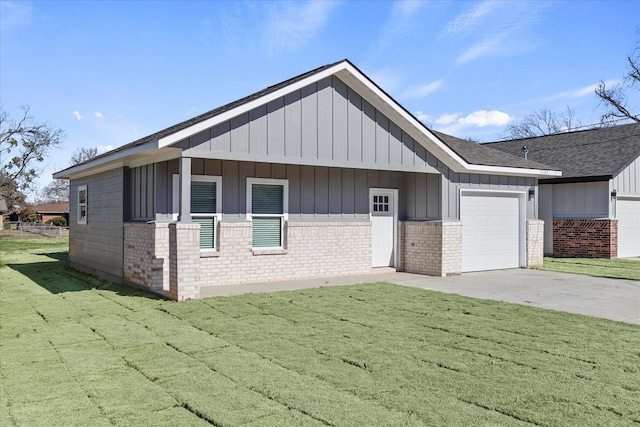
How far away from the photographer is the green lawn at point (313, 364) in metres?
4.09

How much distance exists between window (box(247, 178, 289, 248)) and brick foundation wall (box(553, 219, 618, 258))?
1235cm

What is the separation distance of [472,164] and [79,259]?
11645 millimetres

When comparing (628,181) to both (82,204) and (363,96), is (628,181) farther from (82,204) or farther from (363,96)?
(82,204)

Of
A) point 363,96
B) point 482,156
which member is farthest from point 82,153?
point 363,96

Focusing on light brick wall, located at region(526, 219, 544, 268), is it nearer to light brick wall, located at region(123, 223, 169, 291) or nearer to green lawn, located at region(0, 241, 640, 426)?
green lawn, located at region(0, 241, 640, 426)

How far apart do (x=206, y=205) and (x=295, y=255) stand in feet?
8.08

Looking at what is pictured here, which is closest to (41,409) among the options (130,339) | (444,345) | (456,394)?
(130,339)

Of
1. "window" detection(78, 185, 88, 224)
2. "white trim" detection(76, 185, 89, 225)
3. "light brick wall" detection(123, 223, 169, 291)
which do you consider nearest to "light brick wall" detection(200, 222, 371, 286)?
"light brick wall" detection(123, 223, 169, 291)

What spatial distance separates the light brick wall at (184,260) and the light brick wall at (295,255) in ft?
5.05

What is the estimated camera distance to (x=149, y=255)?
33.6 ft

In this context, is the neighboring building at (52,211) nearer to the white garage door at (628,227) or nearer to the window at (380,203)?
the window at (380,203)

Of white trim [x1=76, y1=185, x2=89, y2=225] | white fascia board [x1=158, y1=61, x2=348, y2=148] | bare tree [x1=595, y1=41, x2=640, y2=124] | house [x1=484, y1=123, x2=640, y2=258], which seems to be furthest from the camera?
bare tree [x1=595, y1=41, x2=640, y2=124]

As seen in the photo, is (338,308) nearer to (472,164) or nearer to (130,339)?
(130,339)

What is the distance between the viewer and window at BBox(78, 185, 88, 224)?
14702 mm
